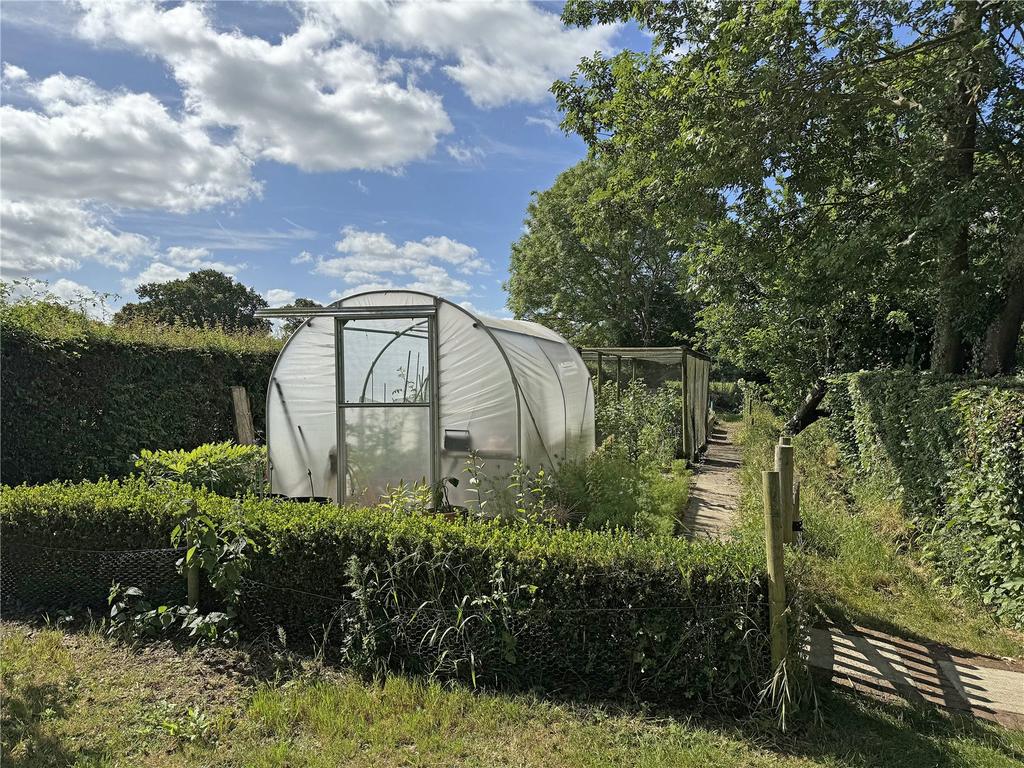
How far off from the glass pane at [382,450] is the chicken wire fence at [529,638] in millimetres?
2446

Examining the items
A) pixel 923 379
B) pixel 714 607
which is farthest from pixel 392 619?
pixel 923 379

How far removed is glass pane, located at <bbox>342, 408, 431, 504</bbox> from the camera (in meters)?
6.95

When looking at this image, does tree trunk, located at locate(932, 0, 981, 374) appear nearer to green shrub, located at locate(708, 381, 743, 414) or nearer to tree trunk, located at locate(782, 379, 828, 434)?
tree trunk, located at locate(782, 379, 828, 434)

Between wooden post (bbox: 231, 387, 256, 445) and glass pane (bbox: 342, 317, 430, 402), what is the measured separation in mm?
5333

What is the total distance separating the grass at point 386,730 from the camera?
3.22m

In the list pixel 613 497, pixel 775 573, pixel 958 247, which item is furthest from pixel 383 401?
pixel 958 247

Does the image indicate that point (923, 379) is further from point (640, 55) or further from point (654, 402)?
point (654, 402)

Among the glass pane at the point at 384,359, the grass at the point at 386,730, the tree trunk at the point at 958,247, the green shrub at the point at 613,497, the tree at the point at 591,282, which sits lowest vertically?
the grass at the point at 386,730

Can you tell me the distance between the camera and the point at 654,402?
13.1 m

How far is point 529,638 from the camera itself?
155 inches

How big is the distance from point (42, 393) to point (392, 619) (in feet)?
21.6

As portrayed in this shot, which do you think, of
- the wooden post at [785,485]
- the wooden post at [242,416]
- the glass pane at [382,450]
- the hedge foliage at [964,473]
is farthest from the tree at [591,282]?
the wooden post at [785,485]

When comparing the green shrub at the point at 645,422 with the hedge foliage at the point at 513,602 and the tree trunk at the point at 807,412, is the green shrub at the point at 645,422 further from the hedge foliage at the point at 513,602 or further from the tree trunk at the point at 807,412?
the hedge foliage at the point at 513,602

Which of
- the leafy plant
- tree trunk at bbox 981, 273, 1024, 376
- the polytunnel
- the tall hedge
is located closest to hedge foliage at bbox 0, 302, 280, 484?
the tall hedge
